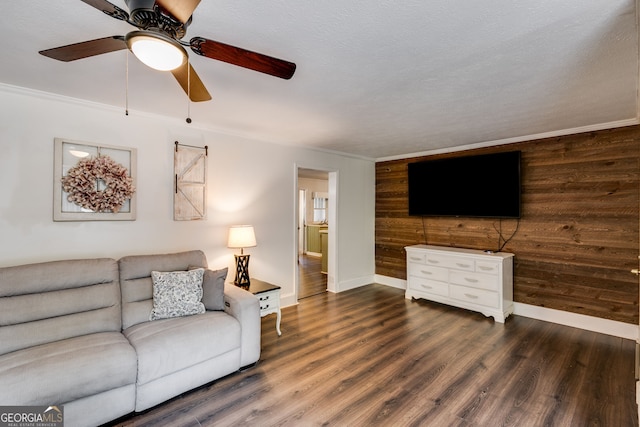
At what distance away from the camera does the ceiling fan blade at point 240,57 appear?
1371mm

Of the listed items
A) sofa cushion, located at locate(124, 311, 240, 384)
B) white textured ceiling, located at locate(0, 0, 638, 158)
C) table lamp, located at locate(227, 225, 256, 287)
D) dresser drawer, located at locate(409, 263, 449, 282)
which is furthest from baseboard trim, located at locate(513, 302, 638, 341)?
sofa cushion, located at locate(124, 311, 240, 384)

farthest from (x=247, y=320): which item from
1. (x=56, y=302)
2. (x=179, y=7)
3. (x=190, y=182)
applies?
(x=179, y=7)

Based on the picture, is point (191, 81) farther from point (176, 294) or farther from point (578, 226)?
point (578, 226)

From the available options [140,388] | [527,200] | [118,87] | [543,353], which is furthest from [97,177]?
[527,200]

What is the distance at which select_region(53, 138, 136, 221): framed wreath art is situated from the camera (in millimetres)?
2623

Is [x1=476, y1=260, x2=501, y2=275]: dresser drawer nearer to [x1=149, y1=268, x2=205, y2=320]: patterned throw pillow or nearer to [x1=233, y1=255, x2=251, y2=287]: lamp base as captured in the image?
[x1=233, y1=255, x2=251, y2=287]: lamp base

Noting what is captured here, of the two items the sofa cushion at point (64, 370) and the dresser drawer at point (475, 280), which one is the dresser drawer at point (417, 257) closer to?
the dresser drawer at point (475, 280)

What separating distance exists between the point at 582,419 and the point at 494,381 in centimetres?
56

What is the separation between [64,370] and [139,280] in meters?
0.97

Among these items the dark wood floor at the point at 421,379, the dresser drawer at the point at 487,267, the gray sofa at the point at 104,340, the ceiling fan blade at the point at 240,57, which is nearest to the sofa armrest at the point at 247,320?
the gray sofa at the point at 104,340

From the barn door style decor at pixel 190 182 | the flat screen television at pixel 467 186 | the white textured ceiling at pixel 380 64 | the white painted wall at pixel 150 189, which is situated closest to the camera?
the white textured ceiling at pixel 380 64

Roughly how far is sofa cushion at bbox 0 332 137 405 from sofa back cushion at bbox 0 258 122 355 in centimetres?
11

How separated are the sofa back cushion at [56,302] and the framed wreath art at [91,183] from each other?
54 cm

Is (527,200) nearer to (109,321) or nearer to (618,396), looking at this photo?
(618,396)
